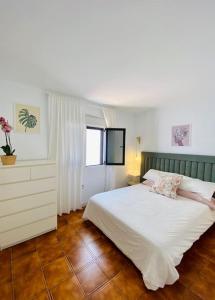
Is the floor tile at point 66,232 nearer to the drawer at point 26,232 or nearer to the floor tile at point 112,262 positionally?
the drawer at point 26,232

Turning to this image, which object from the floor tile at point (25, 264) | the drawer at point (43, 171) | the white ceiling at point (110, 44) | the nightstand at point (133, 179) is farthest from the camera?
the nightstand at point (133, 179)

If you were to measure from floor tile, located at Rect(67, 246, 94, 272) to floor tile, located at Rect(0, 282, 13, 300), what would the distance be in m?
0.60

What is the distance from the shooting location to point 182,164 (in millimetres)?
2865

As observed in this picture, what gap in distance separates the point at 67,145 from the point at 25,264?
1810mm

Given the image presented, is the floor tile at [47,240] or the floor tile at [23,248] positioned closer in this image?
the floor tile at [23,248]

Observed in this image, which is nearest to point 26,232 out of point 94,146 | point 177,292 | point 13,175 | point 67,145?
point 13,175

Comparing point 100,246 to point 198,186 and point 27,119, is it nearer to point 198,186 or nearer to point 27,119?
point 198,186

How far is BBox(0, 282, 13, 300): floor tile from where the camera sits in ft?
4.21

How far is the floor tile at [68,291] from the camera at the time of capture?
1.29 meters

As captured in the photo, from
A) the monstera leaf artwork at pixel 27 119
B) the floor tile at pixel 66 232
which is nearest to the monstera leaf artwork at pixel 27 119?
the monstera leaf artwork at pixel 27 119

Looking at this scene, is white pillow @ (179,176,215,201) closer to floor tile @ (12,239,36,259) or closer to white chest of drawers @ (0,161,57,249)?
white chest of drawers @ (0,161,57,249)

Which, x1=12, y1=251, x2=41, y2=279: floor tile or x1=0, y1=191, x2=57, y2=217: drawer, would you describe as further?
x1=0, y1=191, x2=57, y2=217: drawer

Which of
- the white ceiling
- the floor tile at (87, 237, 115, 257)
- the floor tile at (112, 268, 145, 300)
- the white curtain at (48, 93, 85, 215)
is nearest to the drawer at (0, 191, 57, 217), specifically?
the white curtain at (48, 93, 85, 215)

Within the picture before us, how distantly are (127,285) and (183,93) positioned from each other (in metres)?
2.81
